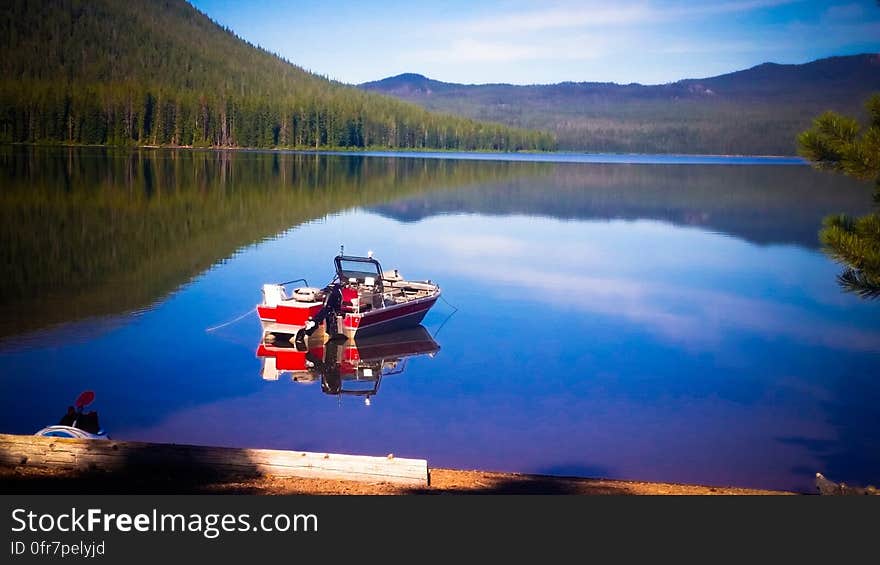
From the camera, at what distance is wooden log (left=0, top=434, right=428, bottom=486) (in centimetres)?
1044

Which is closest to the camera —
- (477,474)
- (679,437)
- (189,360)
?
(477,474)

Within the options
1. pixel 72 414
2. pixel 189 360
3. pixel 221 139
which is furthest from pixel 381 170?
pixel 72 414

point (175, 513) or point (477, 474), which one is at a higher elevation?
point (175, 513)

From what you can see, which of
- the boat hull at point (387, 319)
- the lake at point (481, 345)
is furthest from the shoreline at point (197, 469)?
the boat hull at point (387, 319)

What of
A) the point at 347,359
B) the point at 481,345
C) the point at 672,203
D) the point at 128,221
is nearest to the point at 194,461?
the point at 347,359

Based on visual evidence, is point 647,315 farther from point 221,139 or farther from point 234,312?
point 221,139

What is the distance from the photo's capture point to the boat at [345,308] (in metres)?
22.5

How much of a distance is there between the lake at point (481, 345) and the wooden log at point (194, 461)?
157 inches

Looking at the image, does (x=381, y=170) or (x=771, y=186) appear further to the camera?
(x=381, y=170)

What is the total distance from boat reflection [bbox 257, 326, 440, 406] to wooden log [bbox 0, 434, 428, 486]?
7.21 m

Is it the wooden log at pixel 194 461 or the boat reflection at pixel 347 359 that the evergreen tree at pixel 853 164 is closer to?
the wooden log at pixel 194 461

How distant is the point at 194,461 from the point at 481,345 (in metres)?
12.9

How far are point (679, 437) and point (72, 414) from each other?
403 inches

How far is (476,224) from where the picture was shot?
5347cm
